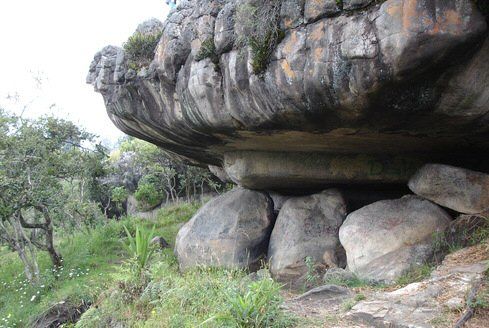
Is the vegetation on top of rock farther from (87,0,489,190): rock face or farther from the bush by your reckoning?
the bush

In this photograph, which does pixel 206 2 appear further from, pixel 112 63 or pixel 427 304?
pixel 427 304

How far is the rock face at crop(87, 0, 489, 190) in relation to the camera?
488 centimetres

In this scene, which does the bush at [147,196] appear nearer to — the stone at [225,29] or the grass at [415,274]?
the stone at [225,29]

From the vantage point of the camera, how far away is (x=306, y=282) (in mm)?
7801

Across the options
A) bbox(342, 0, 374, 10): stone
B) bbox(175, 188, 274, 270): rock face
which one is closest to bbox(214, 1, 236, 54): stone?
bbox(342, 0, 374, 10): stone

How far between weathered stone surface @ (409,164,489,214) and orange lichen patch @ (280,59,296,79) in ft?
9.64

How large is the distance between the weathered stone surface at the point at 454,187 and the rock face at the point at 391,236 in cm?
20

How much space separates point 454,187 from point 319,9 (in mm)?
3447

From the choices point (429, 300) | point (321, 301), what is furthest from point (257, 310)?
point (429, 300)

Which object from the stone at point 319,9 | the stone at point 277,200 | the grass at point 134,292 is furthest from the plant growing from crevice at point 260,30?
the stone at point 277,200

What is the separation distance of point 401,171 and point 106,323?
5.54m

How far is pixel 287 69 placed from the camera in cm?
600

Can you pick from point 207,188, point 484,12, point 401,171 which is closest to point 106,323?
point 401,171

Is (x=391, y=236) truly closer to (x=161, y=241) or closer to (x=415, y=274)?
(x=415, y=274)
